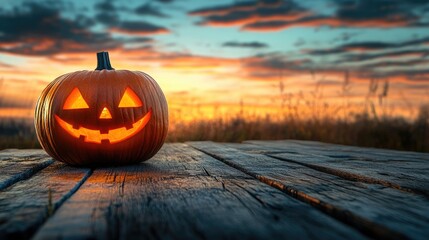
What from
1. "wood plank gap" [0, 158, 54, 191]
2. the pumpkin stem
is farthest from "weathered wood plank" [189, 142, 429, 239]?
the pumpkin stem

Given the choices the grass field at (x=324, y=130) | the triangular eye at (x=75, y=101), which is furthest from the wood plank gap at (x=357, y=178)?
the grass field at (x=324, y=130)

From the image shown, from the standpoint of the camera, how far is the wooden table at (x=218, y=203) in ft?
3.64

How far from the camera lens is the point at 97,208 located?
4.42 feet

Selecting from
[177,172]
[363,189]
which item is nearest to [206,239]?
[363,189]

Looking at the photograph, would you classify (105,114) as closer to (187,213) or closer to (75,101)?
(75,101)

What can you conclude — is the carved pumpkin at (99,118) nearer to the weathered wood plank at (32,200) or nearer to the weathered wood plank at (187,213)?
the weathered wood plank at (32,200)

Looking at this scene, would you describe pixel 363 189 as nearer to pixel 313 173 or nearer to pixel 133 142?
pixel 313 173

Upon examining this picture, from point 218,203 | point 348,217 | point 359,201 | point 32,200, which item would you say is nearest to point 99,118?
point 32,200

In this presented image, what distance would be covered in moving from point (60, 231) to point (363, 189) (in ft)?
3.60

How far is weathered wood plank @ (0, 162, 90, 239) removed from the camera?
3.81 ft

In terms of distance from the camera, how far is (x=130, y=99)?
9.00 feet

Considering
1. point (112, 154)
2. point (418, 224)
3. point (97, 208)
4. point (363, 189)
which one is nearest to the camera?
point (418, 224)

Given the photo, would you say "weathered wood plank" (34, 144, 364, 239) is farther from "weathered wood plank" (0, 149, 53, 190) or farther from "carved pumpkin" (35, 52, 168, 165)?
"carved pumpkin" (35, 52, 168, 165)

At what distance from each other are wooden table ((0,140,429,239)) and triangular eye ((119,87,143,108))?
529 mm
